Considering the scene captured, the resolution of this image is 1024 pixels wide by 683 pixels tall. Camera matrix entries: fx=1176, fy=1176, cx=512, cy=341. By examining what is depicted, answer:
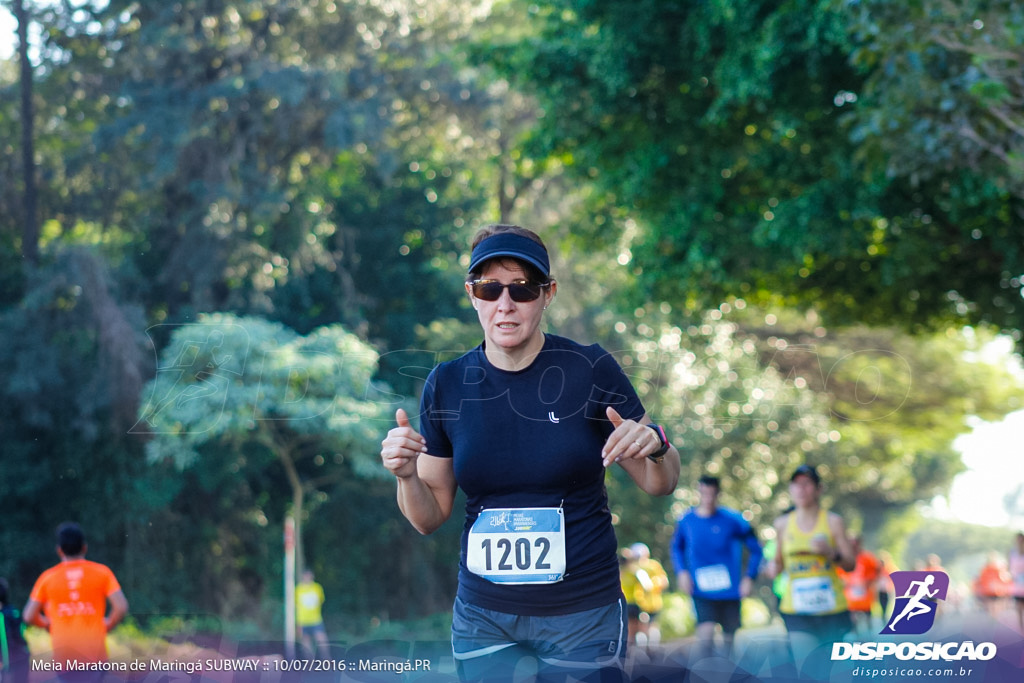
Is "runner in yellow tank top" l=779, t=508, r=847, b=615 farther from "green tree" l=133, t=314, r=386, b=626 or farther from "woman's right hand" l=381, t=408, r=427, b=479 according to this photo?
"green tree" l=133, t=314, r=386, b=626

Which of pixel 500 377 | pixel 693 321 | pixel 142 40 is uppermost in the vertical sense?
pixel 142 40

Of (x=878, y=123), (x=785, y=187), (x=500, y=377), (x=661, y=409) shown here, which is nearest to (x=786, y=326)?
(x=661, y=409)

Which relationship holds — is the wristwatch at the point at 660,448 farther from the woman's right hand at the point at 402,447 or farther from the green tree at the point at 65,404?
the green tree at the point at 65,404

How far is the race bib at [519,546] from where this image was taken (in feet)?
10.1

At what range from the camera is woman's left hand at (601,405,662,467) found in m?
2.92

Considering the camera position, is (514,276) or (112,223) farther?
(112,223)

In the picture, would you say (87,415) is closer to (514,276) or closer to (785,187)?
(785,187)

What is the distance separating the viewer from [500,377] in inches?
127

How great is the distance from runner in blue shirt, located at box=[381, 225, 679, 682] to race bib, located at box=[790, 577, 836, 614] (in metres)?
5.10

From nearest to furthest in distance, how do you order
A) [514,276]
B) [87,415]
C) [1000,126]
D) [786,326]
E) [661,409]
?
1. [514,276]
2. [1000,126]
3. [87,415]
4. [661,409]
5. [786,326]

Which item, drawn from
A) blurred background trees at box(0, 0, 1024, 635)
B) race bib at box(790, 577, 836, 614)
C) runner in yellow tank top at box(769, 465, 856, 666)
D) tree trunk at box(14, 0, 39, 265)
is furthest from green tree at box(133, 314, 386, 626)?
race bib at box(790, 577, 836, 614)

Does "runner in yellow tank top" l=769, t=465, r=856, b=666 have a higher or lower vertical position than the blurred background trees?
lower

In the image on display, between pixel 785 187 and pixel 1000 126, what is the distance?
6.12 m

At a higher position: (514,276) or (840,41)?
(840,41)
